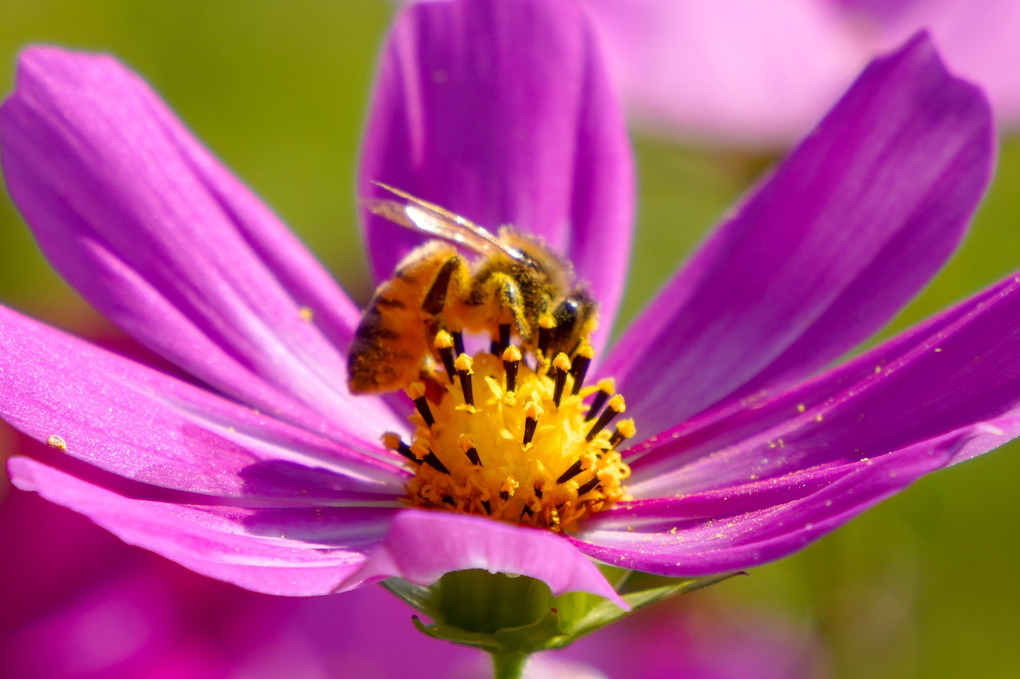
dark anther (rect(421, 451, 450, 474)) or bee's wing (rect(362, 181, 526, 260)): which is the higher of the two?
bee's wing (rect(362, 181, 526, 260))

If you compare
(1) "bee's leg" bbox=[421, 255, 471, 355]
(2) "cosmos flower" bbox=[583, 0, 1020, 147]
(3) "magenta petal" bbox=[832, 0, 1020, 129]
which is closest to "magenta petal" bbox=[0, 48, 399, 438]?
(1) "bee's leg" bbox=[421, 255, 471, 355]

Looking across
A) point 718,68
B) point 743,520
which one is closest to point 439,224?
point 743,520

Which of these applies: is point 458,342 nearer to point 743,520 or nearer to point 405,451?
point 405,451

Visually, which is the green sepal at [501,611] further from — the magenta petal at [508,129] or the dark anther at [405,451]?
the magenta petal at [508,129]

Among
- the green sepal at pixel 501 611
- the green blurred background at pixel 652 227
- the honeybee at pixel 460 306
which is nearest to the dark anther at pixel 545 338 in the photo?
the honeybee at pixel 460 306

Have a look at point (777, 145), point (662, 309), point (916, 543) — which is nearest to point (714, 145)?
point (777, 145)

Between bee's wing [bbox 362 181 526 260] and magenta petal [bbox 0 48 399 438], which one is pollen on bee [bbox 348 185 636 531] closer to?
bee's wing [bbox 362 181 526 260]
